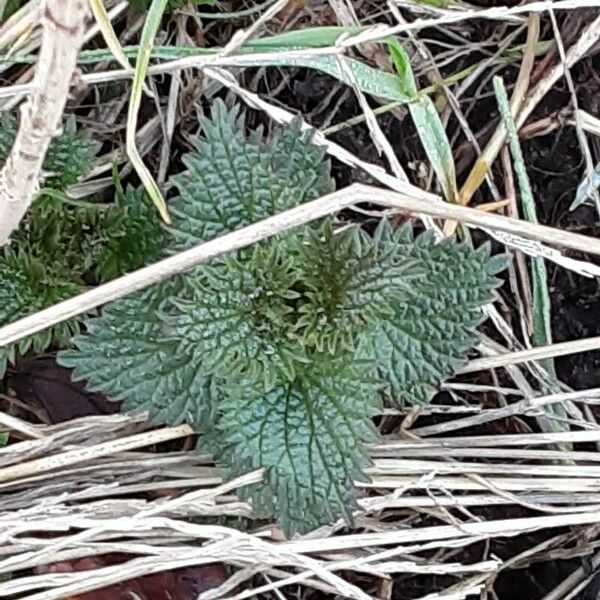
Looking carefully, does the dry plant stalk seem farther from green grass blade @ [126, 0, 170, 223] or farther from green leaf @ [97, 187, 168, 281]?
green leaf @ [97, 187, 168, 281]

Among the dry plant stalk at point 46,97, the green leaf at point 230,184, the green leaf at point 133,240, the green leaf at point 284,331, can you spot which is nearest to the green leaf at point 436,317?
the green leaf at point 284,331

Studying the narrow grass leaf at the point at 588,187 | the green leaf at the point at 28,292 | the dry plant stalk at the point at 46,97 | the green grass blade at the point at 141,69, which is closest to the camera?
the dry plant stalk at the point at 46,97

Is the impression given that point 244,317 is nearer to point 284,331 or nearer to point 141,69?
point 284,331

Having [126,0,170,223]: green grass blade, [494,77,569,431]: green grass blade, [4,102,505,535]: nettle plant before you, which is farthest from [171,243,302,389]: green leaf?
[494,77,569,431]: green grass blade

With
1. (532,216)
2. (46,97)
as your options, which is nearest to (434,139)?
(532,216)

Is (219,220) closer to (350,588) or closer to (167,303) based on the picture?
(167,303)

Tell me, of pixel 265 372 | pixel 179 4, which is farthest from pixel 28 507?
pixel 179 4

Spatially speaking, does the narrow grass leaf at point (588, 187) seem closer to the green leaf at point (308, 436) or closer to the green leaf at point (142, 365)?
the green leaf at point (308, 436)

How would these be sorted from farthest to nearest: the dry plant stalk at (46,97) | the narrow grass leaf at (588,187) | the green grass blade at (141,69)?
1. the narrow grass leaf at (588,187)
2. the green grass blade at (141,69)
3. the dry plant stalk at (46,97)
